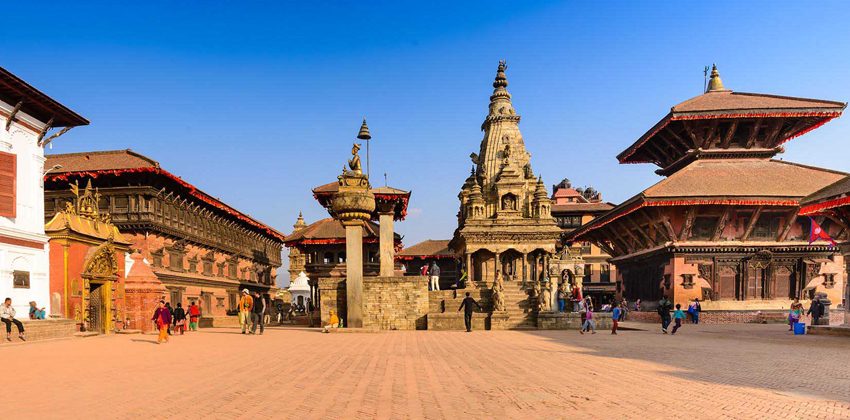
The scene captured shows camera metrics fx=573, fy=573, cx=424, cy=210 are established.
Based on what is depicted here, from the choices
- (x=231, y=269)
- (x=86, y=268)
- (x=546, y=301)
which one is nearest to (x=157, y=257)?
(x=86, y=268)

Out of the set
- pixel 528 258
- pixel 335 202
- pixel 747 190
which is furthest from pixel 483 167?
pixel 335 202

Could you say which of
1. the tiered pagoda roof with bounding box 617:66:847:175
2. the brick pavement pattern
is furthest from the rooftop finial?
the brick pavement pattern

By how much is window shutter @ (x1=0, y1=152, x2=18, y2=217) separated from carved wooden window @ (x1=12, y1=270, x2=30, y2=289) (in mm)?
1916

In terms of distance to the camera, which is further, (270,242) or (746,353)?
(270,242)

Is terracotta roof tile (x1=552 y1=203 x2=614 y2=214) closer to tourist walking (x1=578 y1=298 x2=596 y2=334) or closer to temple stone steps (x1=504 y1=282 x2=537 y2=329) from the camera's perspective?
temple stone steps (x1=504 y1=282 x2=537 y2=329)

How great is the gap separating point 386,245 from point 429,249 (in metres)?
36.6

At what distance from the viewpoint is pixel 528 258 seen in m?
52.0

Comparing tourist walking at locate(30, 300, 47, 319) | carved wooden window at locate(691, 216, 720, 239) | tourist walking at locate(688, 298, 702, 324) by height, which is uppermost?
carved wooden window at locate(691, 216, 720, 239)

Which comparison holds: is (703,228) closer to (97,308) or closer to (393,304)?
(393,304)

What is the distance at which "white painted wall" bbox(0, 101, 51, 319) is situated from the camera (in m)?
18.2

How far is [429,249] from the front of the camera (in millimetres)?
64188

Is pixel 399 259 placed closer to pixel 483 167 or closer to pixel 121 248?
pixel 483 167

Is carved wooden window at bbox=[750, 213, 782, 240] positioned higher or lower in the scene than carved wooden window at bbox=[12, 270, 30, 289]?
higher

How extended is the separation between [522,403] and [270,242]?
60080mm
